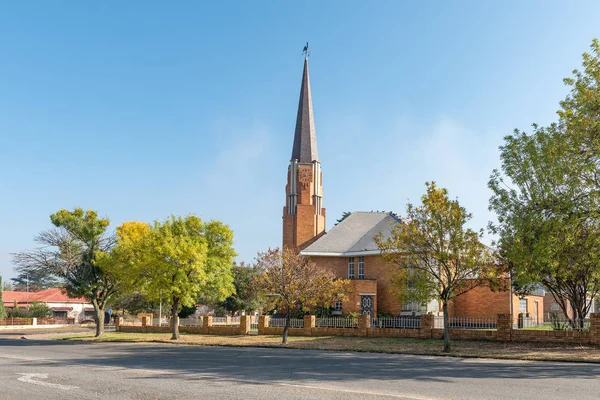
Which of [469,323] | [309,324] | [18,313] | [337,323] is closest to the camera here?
[469,323]

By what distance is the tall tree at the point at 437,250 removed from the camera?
75.4ft

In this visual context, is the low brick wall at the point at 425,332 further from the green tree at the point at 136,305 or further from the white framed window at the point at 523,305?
the green tree at the point at 136,305

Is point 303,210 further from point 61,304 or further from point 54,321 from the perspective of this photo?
point 61,304

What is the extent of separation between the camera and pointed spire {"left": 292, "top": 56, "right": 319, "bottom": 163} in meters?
53.0

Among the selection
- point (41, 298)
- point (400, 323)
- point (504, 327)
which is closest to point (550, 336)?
point (504, 327)

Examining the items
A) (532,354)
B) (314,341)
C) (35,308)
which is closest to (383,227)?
(314,341)

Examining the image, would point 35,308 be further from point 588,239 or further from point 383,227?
point 588,239

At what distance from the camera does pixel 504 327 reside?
2527cm

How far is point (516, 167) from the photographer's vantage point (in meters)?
24.9

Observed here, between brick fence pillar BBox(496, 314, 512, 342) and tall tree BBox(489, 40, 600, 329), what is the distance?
241cm

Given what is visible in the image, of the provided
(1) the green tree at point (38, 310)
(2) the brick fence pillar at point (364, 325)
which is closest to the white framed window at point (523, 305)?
(2) the brick fence pillar at point (364, 325)

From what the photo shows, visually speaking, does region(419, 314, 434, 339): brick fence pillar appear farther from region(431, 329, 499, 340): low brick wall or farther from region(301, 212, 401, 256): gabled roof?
region(301, 212, 401, 256): gabled roof

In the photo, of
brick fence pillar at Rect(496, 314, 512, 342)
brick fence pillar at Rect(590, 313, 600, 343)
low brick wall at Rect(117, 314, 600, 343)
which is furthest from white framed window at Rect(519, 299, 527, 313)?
brick fence pillar at Rect(590, 313, 600, 343)

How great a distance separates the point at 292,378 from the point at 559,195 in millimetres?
14645
